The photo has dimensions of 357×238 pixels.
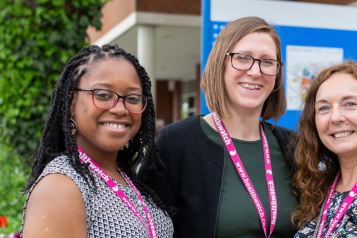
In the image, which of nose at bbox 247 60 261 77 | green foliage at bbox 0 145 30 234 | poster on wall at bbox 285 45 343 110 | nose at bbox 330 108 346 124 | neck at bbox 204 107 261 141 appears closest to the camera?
nose at bbox 330 108 346 124

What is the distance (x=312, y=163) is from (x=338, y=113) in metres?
0.45

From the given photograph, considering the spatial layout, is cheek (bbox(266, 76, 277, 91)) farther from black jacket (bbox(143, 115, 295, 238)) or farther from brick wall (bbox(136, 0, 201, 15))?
brick wall (bbox(136, 0, 201, 15))

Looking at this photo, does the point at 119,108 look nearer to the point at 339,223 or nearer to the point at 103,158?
the point at 103,158

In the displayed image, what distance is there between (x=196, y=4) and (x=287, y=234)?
866 centimetres

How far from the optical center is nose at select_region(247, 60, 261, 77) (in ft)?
7.77

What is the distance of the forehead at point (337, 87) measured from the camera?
218 cm

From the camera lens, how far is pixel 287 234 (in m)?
2.30

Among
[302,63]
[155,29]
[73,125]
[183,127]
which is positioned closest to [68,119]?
[73,125]

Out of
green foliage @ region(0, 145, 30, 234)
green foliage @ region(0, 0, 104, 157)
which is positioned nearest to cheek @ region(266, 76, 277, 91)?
green foliage @ region(0, 145, 30, 234)

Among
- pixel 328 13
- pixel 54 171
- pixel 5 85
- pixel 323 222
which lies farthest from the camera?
pixel 5 85

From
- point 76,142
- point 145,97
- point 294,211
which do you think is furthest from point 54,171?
point 294,211

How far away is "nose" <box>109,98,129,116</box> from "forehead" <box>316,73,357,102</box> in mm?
1235

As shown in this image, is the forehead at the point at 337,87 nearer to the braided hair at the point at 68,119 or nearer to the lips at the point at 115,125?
the braided hair at the point at 68,119

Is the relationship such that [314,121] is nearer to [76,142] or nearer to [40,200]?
[76,142]
